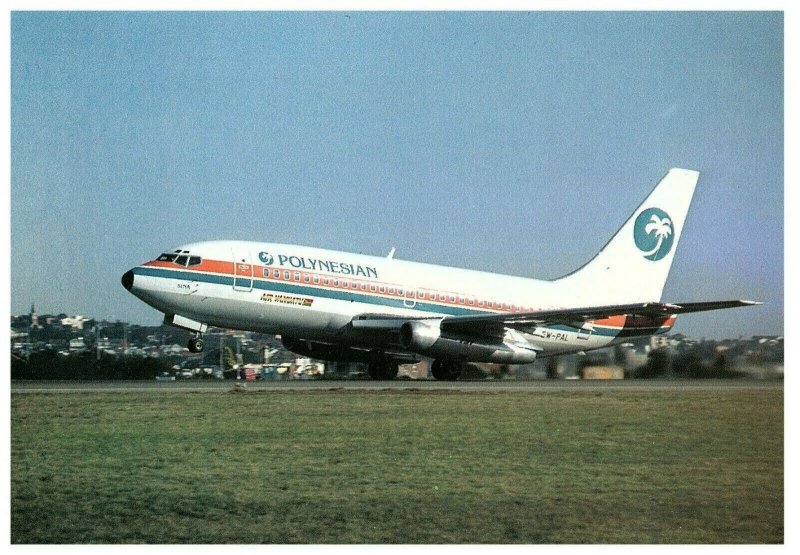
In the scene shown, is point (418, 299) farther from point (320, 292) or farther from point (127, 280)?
point (127, 280)

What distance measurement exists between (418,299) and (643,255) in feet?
32.8

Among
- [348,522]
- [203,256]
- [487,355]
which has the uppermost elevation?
[203,256]

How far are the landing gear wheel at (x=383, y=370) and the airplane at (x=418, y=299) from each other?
0.14 feet

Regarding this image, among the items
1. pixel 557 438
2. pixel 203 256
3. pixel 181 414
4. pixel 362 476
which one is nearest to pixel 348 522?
pixel 362 476

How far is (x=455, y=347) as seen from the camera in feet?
109

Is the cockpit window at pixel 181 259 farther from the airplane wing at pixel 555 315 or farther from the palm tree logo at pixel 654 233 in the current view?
the palm tree logo at pixel 654 233

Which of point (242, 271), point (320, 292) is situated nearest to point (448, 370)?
point (320, 292)

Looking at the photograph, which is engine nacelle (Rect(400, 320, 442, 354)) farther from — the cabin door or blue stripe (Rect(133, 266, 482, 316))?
the cabin door

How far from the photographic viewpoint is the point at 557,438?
58.1 ft

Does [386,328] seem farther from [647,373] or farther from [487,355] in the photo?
[647,373]

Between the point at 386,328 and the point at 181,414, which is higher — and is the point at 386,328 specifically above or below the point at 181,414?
above

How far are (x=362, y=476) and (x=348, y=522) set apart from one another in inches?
68.7

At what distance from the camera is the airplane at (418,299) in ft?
100

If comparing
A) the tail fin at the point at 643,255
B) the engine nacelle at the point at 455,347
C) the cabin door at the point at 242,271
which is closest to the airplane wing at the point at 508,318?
the engine nacelle at the point at 455,347
